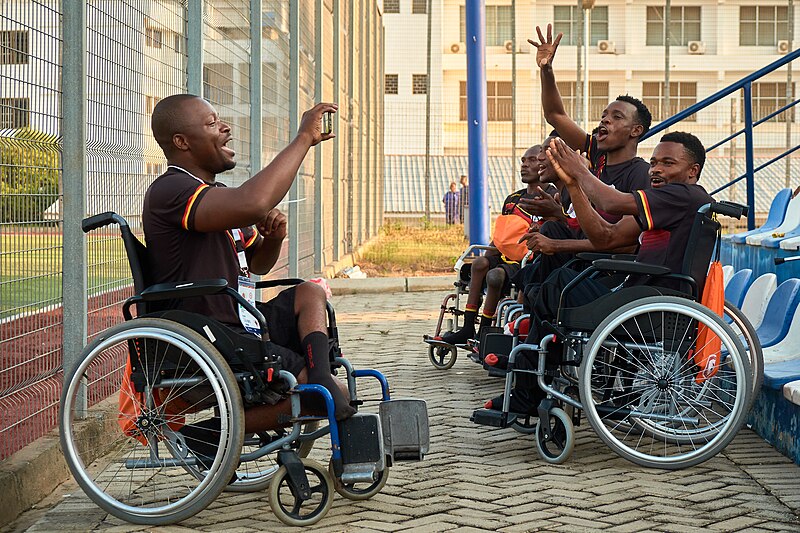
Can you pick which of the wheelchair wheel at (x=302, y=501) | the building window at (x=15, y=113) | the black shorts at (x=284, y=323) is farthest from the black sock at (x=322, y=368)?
the building window at (x=15, y=113)

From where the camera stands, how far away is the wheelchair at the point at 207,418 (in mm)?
4172

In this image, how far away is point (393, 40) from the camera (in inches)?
1887

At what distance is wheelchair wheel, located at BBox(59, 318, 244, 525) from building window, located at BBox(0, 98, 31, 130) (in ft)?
3.09

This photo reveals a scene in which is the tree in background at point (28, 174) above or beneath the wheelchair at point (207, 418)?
above

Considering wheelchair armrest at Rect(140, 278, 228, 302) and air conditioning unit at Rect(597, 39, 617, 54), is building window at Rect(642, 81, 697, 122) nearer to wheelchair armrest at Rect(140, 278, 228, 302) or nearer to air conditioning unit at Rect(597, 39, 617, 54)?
air conditioning unit at Rect(597, 39, 617, 54)

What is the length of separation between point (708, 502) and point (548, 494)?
624 millimetres

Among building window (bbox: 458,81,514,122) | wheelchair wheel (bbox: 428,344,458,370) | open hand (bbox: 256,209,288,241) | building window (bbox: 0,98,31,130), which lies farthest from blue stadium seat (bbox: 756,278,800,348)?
building window (bbox: 458,81,514,122)

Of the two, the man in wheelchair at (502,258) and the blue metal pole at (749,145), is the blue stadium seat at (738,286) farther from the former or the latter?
the man in wheelchair at (502,258)

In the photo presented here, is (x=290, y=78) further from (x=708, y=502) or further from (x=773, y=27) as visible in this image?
(x=773, y=27)

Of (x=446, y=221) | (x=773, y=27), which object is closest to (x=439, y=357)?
(x=446, y=221)

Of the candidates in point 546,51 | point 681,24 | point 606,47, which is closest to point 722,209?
point 546,51

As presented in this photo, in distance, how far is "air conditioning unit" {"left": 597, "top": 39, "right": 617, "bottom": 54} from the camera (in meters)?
46.7

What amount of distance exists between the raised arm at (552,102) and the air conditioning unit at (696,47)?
41.5m

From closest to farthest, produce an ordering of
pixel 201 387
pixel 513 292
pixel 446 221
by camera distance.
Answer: pixel 201 387 < pixel 513 292 < pixel 446 221
